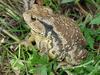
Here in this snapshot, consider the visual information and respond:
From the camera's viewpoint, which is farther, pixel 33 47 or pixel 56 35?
pixel 33 47

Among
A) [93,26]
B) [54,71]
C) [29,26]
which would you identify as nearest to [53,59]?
[54,71]

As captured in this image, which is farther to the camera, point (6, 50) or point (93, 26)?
point (93, 26)

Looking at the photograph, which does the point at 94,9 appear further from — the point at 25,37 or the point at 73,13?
the point at 25,37

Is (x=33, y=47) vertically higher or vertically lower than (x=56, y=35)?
lower
